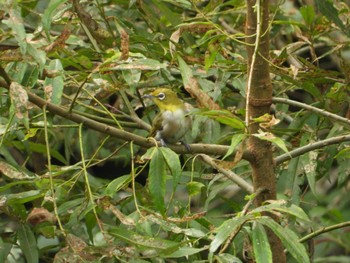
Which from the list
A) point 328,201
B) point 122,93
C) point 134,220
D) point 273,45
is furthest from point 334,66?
point 134,220

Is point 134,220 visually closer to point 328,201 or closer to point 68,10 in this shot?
point 68,10

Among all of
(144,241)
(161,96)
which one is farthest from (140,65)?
(161,96)

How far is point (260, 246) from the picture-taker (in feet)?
8.06

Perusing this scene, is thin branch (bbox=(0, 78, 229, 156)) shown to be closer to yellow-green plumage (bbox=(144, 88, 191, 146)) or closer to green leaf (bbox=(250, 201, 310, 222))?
green leaf (bbox=(250, 201, 310, 222))

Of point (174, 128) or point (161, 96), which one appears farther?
point (161, 96)

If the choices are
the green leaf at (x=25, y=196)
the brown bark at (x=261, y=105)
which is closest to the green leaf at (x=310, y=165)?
the brown bark at (x=261, y=105)

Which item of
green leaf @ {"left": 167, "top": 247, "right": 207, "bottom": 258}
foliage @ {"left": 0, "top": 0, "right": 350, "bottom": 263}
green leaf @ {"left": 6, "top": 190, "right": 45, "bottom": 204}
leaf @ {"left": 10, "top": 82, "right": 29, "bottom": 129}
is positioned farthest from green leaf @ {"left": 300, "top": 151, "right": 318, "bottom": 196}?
leaf @ {"left": 10, "top": 82, "right": 29, "bottom": 129}

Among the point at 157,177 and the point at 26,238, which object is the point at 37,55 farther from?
the point at 26,238

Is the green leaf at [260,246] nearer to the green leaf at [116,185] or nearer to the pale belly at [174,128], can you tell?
the green leaf at [116,185]

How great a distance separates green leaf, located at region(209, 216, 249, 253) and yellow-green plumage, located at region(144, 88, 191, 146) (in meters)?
1.08

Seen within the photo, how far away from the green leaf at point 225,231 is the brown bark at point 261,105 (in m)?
0.55

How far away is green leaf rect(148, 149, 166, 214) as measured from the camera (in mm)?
2611

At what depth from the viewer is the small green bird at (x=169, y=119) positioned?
11.8 ft

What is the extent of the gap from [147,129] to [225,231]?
87 cm
